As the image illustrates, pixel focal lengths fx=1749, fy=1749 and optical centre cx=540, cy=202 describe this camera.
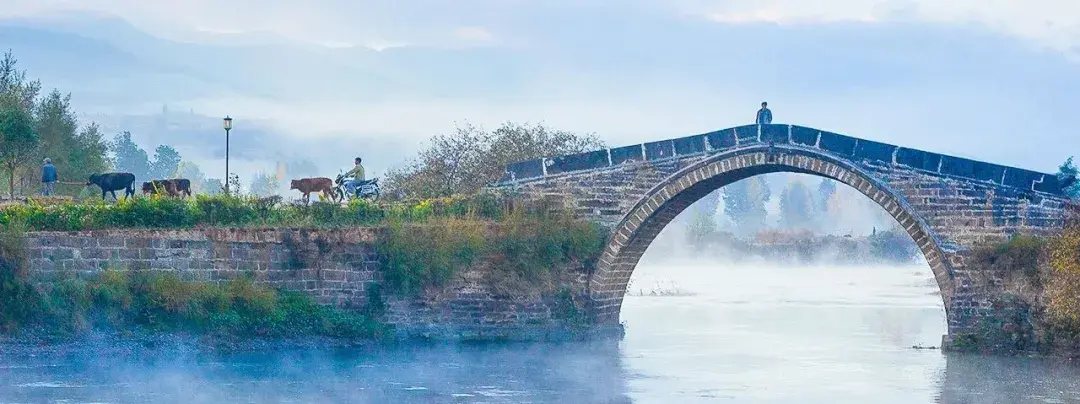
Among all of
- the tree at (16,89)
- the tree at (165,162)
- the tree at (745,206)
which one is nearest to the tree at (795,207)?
the tree at (745,206)

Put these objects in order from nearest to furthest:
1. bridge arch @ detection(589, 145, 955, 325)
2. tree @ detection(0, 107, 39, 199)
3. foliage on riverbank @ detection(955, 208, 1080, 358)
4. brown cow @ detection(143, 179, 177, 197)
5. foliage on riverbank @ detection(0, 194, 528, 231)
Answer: foliage on riverbank @ detection(955, 208, 1080, 358) → foliage on riverbank @ detection(0, 194, 528, 231) → bridge arch @ detection(589, 145, 955, 325) → brown cow @ detection(143, 179, 177, 197) → tree @ detection(0, 107, 39, 199)

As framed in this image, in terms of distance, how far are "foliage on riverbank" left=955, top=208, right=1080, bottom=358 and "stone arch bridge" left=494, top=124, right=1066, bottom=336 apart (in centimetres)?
21

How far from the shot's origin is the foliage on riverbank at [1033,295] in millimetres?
24547

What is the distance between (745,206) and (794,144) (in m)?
107

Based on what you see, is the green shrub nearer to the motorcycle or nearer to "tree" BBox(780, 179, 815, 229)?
the motorcycle

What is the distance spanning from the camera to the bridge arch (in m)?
26.3

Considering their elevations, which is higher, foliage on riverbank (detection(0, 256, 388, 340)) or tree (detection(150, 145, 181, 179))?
tree (detection(150, 145, 181, 179))

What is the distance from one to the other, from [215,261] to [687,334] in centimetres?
852

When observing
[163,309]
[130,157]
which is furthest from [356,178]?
[130,157]

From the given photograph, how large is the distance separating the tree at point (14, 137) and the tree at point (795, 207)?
344 ft

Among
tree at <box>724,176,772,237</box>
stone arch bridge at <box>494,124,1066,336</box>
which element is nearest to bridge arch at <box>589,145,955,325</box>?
stone arch bridge at <box>494,124,1066,336</box>

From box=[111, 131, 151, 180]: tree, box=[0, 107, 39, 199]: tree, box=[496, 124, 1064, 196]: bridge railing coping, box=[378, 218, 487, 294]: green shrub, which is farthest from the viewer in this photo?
box=[111, 131, 151, 180]: tree

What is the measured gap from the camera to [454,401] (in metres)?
20.2

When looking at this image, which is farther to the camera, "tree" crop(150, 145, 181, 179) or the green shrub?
"tree" crop(150, 145, 181, 179)
